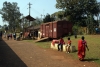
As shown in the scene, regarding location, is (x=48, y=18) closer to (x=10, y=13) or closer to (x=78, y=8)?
(x=78, y=8)

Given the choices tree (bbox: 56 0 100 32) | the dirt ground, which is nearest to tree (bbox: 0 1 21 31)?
tree (bbox: 56 0 100 32)

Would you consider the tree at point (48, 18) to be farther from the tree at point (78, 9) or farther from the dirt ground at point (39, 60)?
the dirt ground at point (39, 60)

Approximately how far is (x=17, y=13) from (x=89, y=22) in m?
52.7

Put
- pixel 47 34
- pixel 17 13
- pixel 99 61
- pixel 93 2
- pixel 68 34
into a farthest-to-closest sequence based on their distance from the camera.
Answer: pixel 17 13, pixel 93 2, pixel 47 34, pixel 68 34, pixel 99 61

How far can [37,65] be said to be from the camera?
34.0 ft

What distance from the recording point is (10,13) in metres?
81.2

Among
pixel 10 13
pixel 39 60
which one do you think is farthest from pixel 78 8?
pixel 39 60

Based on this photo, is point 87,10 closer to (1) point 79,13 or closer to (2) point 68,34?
(1) point 79,13

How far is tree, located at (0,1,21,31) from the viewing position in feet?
268

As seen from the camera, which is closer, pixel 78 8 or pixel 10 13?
pixel 78 8

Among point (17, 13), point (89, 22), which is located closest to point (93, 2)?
point (89, 22)

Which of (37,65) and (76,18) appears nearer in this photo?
(37,65)

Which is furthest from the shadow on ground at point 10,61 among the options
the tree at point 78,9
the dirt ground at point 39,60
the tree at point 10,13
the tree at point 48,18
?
the tree at point 10,13

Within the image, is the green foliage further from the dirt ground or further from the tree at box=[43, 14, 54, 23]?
the dirt ground
